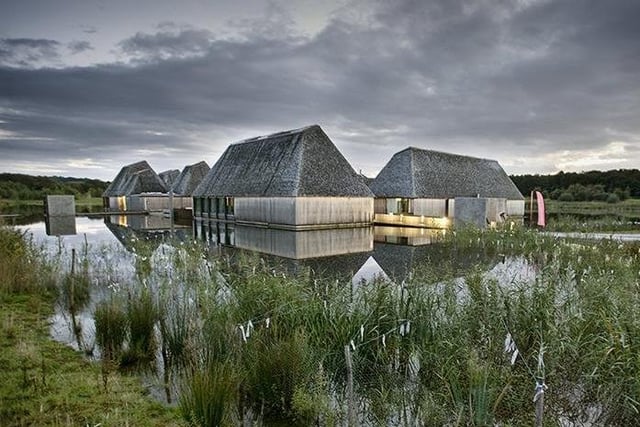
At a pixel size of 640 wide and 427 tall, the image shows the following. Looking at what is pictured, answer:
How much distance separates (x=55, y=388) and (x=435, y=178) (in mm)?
27355

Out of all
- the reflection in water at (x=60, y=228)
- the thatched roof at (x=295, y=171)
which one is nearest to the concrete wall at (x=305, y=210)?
the thatched roof at (x=295, y=171)

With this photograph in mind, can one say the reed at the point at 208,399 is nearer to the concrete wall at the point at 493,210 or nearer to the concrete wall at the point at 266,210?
the concrete wall at the point at 266,210

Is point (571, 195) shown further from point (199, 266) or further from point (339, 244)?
point (199, 266)

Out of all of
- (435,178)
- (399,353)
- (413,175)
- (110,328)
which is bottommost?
(399,353)

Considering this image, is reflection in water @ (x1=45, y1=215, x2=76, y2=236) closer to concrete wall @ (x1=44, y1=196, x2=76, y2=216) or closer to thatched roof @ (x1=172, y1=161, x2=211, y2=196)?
concrete wall @ (x1=44, y1=196, x2=76, y2=216)

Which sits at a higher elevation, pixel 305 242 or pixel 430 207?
pixel 430 207

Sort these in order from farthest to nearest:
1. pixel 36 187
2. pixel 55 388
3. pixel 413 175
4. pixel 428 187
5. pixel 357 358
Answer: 1. pixel 36 187
2. pixel 428 187
3. pixel 413 175
4. pixel 357 358
5. pixel 55 388

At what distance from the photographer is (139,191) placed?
42.7 m

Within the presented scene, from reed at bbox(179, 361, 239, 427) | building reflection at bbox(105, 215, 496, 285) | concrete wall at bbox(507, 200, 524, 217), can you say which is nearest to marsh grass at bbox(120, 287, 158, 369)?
reed at bbox(179, 361, 239, 427)

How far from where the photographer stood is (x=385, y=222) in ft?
92.0

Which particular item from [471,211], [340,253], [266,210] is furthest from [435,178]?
[340,253]

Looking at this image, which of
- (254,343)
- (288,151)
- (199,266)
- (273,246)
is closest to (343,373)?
(254,343)

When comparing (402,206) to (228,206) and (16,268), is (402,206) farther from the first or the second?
(16,268)

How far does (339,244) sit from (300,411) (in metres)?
13.1
